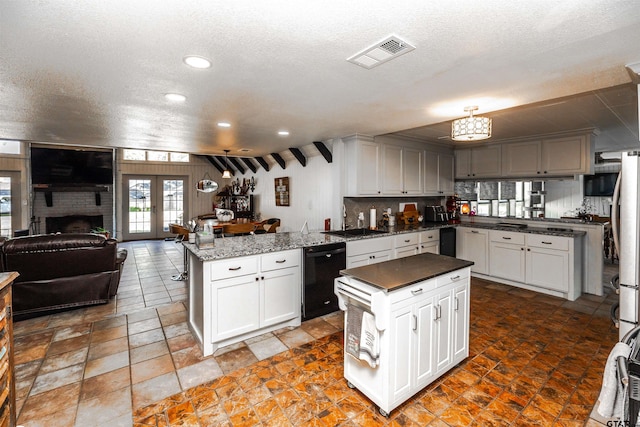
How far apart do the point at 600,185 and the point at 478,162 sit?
4051 mm

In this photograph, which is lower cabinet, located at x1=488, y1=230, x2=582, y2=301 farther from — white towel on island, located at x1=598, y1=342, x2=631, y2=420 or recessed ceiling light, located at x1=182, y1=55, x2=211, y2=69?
recessed ceiling light, located at x1=182, y1=55, x2=211, y2=69

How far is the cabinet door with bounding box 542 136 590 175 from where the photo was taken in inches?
167

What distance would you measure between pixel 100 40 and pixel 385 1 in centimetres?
152

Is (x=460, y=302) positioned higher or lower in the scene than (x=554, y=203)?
lower

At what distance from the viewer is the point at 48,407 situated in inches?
78.9

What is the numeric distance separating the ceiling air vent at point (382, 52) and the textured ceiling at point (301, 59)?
0.05 metres

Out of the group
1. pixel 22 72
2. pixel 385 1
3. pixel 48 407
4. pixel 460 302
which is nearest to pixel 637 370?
pixel 460 302

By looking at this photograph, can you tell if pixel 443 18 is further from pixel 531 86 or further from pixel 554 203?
pixel 554 203

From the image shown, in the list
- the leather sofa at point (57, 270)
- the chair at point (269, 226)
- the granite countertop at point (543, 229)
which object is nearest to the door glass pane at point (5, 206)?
the leather sofa at point (57, 270)

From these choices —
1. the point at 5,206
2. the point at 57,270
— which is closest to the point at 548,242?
the point at 57,270

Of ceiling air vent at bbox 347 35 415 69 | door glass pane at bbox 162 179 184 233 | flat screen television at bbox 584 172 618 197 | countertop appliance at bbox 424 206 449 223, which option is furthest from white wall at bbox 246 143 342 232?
flat screen television at bbox 584 172 618 197

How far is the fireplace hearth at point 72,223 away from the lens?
7.64 m

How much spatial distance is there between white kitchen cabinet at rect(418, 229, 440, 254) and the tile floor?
1.31 metres

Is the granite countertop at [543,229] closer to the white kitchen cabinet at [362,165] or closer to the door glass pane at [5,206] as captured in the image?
the white kitchen cabinet at [362,165]
